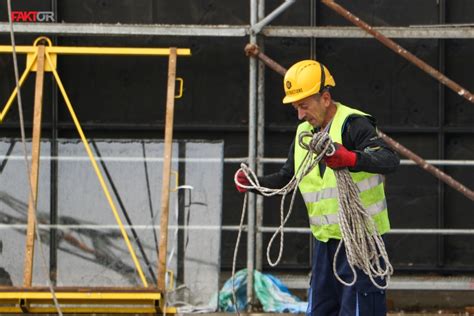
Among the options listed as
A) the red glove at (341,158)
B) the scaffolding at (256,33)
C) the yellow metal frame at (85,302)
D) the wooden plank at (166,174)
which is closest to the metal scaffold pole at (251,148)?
the scaffolding at (256,33)

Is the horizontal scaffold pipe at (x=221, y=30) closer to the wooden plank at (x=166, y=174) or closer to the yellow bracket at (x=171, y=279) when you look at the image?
the wooden plank at (x=166, y=174)

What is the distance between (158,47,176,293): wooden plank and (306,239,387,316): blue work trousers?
2585 millimetres

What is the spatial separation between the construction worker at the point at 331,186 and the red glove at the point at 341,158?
0.13 m

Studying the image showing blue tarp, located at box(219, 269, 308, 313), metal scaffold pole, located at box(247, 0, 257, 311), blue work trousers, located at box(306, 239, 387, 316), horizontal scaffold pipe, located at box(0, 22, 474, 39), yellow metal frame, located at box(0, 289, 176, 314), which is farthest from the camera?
blue tarp, located at box(219, 269, 308, 313)

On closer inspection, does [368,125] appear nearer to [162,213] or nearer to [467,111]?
[162,213]

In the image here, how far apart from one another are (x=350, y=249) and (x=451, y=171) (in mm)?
4226

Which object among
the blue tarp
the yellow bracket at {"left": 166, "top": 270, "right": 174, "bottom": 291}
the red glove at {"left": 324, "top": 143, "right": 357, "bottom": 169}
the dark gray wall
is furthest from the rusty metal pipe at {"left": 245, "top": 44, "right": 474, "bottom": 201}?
the red glove at {"left": 324, "top": 143, "right": 357, "bottom": 169}

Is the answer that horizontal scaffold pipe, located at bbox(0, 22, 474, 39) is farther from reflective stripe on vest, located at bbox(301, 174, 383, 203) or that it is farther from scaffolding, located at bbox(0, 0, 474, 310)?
reflective stripe on vest, located at bbox(301, 174, 383, 203)

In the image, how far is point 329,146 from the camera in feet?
18.9

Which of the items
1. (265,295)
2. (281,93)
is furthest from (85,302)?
(281,93)

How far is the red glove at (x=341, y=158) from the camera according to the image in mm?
5766

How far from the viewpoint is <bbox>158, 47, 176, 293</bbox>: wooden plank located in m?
8.99

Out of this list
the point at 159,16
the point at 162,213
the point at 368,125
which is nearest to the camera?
the point at 368,125

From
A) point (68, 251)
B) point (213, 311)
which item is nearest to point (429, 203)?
point (213, 311)
